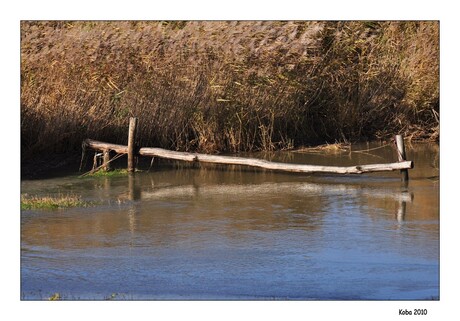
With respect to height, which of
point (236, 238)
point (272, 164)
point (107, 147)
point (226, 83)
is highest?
point (226, 83)

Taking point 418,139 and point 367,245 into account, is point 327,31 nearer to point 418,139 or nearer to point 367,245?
point 418,139

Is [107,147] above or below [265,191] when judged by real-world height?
above

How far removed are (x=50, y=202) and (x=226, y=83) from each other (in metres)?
6.63

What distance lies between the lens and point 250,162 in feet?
53.1

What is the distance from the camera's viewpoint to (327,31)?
20.8 metres

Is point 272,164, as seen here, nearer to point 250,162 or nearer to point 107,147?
point 250,162

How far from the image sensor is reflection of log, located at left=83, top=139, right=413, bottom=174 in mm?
15148

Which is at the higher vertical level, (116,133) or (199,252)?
(116,133)

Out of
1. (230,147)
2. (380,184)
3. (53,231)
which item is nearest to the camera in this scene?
(53,231)

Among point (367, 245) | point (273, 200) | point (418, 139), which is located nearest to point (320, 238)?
point (367, 245)

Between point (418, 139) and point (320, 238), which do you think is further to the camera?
point (418, 139)

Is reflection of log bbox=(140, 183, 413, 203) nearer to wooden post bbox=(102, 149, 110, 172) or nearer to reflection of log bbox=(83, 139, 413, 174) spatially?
reflection of log bbox=(83, 139, 413, 174)

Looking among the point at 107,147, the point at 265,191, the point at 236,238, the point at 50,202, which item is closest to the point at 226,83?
the point at 107,147

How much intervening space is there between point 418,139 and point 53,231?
34.7 ft
